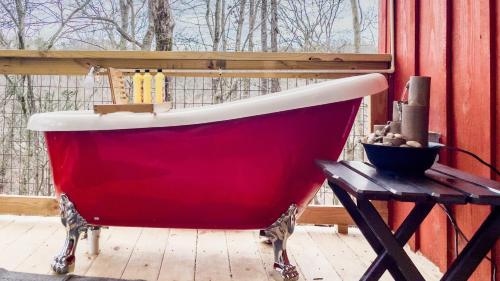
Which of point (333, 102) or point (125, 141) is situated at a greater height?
point (333, 102)

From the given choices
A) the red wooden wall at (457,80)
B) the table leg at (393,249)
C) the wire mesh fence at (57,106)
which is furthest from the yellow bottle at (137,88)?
the table leg at (393,249)

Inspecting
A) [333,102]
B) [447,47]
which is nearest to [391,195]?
[333,102]

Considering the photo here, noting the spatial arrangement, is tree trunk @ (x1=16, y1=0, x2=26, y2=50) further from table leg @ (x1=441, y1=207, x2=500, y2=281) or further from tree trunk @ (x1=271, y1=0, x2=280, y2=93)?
table leg @ (x1=441, y1=207, x2=500, y2=281)

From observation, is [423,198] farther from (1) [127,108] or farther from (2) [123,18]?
(2) [123,18]

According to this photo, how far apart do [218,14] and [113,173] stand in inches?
71.5

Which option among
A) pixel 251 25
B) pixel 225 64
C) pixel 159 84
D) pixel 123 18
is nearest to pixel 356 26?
pixel 251 25

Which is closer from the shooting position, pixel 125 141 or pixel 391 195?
pixel 391 195

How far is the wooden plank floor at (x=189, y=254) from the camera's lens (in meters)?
1.59

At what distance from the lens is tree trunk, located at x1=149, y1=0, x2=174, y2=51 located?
2982mm

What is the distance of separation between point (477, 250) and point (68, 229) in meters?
1.32

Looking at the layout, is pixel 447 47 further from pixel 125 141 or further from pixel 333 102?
pixel 125 141

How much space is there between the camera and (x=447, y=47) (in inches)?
62.3

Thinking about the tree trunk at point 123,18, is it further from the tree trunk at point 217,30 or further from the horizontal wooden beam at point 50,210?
the horizontal wooden beam at point 50,210

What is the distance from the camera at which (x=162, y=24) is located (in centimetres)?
298
